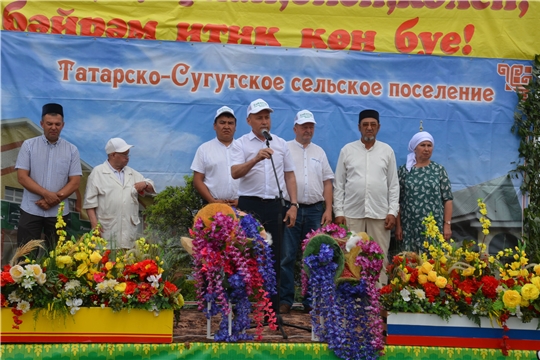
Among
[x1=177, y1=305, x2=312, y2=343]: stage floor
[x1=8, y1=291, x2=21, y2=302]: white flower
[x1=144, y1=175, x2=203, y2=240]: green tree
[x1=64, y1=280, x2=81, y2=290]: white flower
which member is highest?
[x1=144, y1=175, x2=203, y2=240]: green tree

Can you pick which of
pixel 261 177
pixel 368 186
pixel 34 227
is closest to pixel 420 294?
pixel 261 177

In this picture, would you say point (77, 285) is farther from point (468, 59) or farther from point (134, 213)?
point (468, 59)

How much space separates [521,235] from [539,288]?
92.5 inches

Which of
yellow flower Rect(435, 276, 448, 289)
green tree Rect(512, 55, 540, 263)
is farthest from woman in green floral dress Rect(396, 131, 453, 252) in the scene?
yellow flower Rect(435, 276, 448, 289)

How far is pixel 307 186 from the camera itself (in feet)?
18.2

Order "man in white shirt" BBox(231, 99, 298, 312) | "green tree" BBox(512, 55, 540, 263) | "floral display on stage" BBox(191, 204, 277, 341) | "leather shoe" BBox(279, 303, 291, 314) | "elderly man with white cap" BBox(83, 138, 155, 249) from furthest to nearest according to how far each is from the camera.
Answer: "green tree" BBox(512, 55, 540, 263) < "elderly man with white cap" BBox(83, 138, 155, 249) < "leather shoe" BBox(279, 303, 291, 314) < "man in white shirt" BBox(231, 99, 298, 312) < "floral display on stage" BBox(191, 204, 277, 341)

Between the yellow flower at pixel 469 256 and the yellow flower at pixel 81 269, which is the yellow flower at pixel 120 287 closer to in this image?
the yellow flower at pixel 81 269

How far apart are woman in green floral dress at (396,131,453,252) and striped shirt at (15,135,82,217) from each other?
9.59 ft

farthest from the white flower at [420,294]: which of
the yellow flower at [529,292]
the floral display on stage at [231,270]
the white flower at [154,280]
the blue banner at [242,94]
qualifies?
the blue banner at [242,94]

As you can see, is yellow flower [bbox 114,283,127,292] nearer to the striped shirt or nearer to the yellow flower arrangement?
the yellow flower arrangement

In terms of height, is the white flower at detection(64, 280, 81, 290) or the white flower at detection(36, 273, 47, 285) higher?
the white flower at detection(36, 273, 47, 285)

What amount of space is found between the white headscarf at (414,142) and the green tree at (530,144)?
0.95m

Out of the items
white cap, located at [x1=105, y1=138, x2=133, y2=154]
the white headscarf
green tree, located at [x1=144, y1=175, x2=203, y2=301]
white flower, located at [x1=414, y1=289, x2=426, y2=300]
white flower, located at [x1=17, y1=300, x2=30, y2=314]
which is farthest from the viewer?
green tree, located at [x1=144, y1=175, x2=203, y2=301]

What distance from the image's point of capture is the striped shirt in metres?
5.41
